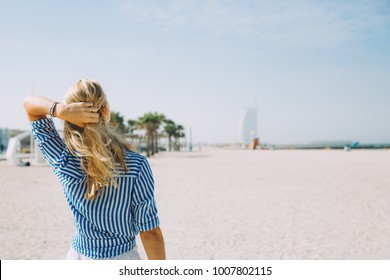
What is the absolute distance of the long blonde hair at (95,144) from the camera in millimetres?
1084

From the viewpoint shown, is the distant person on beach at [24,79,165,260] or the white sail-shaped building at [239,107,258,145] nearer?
the distant person on beach at [24,79,165,260]

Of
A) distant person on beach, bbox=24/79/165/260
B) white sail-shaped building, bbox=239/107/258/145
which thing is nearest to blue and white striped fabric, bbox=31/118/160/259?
distant person on beach, bbox=24/79/165/260

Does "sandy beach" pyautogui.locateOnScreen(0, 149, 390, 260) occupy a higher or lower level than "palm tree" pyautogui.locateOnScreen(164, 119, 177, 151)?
lower

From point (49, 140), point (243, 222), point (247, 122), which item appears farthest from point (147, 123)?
point (247, 122)

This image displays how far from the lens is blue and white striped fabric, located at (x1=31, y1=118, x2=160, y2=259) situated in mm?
1142

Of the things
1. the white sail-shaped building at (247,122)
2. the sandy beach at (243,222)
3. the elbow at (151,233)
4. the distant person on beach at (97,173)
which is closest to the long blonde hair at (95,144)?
the distant person on beach at (97,173)

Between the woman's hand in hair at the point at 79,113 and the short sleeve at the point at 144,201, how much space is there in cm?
20

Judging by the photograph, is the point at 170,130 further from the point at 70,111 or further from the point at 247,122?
the point at 247,122

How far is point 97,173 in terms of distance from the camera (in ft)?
3.57

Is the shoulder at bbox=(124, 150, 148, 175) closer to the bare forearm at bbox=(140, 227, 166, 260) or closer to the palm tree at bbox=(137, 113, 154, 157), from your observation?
the bare forearm at bbox=(140, 227, 166, 260)

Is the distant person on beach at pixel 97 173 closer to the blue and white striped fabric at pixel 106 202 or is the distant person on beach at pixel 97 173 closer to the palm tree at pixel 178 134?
the blue and white striped fabric at pixel 106 202

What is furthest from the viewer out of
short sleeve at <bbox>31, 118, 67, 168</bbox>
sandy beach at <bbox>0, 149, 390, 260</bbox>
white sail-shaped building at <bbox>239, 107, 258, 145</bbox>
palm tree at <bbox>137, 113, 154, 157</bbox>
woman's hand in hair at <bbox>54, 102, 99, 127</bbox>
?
white sail-shaped building at <bbox>239, 107, 258, 145</bbox>

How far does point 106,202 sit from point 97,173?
0.12 meters

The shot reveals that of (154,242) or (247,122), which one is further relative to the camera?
(247,122)
